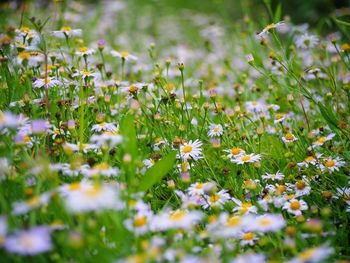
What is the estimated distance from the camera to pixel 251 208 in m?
1.46

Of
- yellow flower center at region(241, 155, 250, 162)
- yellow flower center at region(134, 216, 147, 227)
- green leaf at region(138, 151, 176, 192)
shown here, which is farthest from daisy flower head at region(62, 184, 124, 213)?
yellow flower center at region(241, 155, 250, 162)

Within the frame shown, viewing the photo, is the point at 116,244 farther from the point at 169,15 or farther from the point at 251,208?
the point at 169,15

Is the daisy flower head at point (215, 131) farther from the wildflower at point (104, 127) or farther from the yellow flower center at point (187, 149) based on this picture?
the wildflower at point (104, 127)

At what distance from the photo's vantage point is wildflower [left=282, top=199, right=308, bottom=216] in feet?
4.80

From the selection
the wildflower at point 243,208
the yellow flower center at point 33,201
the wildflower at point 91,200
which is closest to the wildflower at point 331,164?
the wildflower at point 243,208

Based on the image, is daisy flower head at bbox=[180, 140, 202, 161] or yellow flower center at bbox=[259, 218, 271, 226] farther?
daisy flower head at bbox=[180, 140, 202, 161]

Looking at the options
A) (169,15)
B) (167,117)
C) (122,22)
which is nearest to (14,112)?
(167,117)

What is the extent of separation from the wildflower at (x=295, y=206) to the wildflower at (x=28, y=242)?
31.7 inches

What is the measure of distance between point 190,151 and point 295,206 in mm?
455

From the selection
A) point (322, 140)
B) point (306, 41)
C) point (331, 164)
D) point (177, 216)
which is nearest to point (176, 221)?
point (177, 216)

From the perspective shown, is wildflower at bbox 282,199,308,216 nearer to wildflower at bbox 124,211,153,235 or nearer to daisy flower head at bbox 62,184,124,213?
wildflower at bbox 124,211,153,235

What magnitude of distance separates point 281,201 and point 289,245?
0.33m

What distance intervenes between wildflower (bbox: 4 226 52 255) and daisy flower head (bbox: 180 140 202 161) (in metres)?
0.81

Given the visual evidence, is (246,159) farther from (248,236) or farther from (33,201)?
(33,201)
